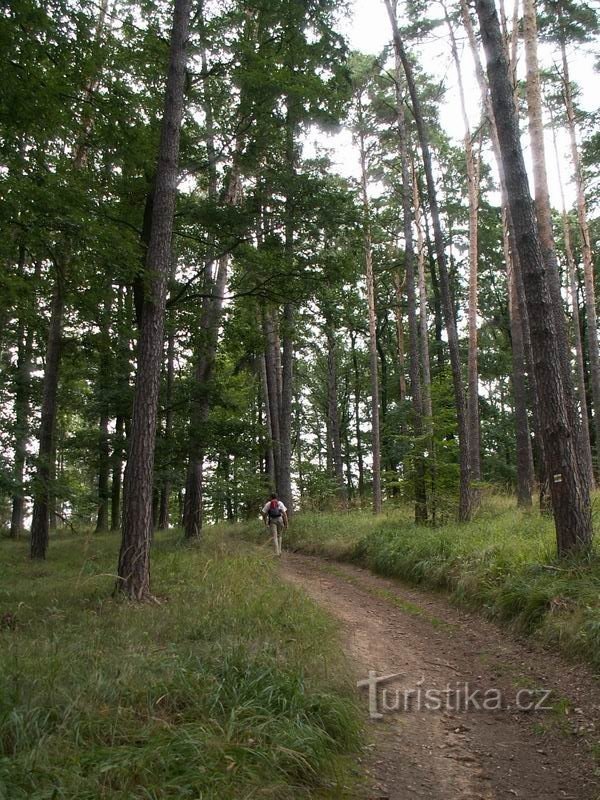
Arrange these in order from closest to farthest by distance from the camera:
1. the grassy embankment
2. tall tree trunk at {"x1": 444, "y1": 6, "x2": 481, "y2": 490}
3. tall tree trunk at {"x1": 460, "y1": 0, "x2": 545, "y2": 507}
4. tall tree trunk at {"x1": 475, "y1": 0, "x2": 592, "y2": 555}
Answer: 1. the grassy embankment
2. tall tree trunk at {"x1": 475, "y1": 0, "x2": 592, "y2": 555}
3. tall tree trunk at {"x1": 460, "y1": 0, "x2": 545, "y2": 507}
4. tall tree trunk at {"x1": 444, "y1": 6, "x2": 481, "y2": 490}

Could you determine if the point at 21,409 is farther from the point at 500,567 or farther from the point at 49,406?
the point at 500,567

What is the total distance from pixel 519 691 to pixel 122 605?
4737 millimetres

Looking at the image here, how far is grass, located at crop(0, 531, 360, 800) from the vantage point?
2.92 m

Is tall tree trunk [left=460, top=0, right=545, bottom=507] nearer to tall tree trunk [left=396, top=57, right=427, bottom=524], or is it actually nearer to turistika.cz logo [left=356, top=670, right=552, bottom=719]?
tall tree trunk [left=396, top=57, right=427, bottom=524]

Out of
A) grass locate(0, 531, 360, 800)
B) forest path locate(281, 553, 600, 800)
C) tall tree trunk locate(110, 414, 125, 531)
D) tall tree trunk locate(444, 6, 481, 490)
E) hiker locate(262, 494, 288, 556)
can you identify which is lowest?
forest path locate(281, 553, 600, 800)

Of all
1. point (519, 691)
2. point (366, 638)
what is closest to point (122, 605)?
point (366, 638)

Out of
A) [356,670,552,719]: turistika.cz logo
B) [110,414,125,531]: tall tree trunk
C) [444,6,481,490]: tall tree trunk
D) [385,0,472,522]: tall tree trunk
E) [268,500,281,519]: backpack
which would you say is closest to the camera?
[356,670,552,719]: turistika.cz logo

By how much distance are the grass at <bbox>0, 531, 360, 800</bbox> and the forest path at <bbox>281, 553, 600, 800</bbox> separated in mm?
396

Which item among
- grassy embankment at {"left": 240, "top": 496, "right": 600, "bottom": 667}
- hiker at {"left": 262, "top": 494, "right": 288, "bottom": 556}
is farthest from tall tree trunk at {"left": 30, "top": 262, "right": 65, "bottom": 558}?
grassy embankment at {"left": 240, "top": 496, "right": 600, "bottom": 667}

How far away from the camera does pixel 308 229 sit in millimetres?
11297

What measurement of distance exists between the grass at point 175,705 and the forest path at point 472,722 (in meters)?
0.40

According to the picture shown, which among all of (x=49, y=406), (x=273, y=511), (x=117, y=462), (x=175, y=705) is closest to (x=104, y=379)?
(x=49, y=406)

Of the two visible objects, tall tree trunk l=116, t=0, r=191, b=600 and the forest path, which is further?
tall tree trunk l=116, t=0, r=191, b=600

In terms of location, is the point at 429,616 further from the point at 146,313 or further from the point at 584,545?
the point at 146,313
